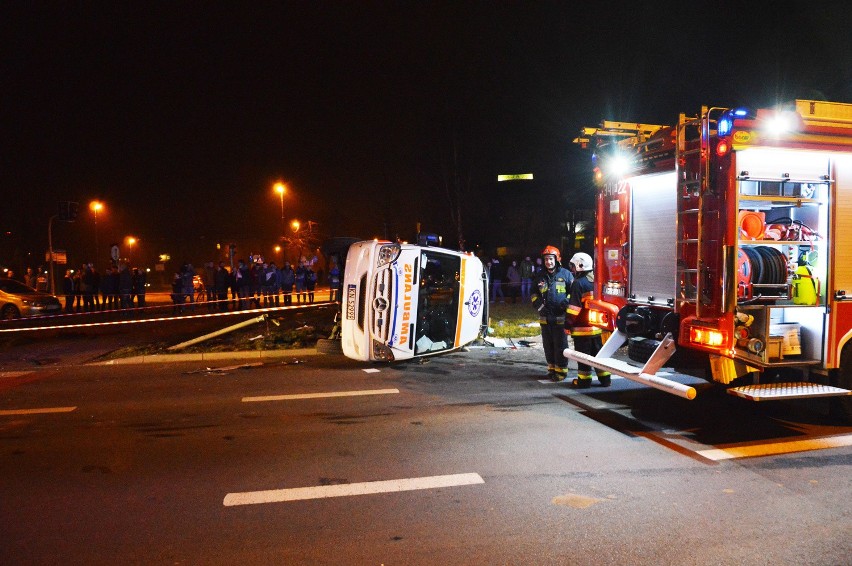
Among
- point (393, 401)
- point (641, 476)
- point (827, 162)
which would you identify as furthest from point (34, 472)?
point (827, 162)

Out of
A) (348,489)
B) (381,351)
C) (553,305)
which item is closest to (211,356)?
(381,351)

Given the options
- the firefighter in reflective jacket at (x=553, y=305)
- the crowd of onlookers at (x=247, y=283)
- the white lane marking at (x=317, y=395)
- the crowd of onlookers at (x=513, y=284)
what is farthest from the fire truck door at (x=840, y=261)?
the crowd of onlookers at (x=247, y=283)

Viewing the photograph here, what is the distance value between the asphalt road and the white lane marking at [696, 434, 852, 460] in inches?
1.1

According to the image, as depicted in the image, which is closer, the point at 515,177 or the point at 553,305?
the point at 553,305

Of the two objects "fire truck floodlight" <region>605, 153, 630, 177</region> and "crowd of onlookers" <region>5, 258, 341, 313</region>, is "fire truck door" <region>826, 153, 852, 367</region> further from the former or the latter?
"crowd of onlookers" <region>5, 258, 341, 313</region>

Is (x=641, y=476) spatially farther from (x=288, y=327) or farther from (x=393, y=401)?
(x=288, y=327)

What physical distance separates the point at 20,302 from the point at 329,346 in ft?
43.1

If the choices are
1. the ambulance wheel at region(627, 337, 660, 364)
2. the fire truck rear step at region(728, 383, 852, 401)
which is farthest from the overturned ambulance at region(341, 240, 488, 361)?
the fire truck rear step at region(728, 383, 852, 401)

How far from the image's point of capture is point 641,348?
682cm

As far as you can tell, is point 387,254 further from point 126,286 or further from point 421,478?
point 126,286

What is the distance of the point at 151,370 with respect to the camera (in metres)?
10.2

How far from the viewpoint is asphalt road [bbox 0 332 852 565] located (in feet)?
12.2

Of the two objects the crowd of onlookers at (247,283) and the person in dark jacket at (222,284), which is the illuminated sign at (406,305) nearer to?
the crowd of onlookers at (247,283)

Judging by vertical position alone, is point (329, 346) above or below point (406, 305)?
below
